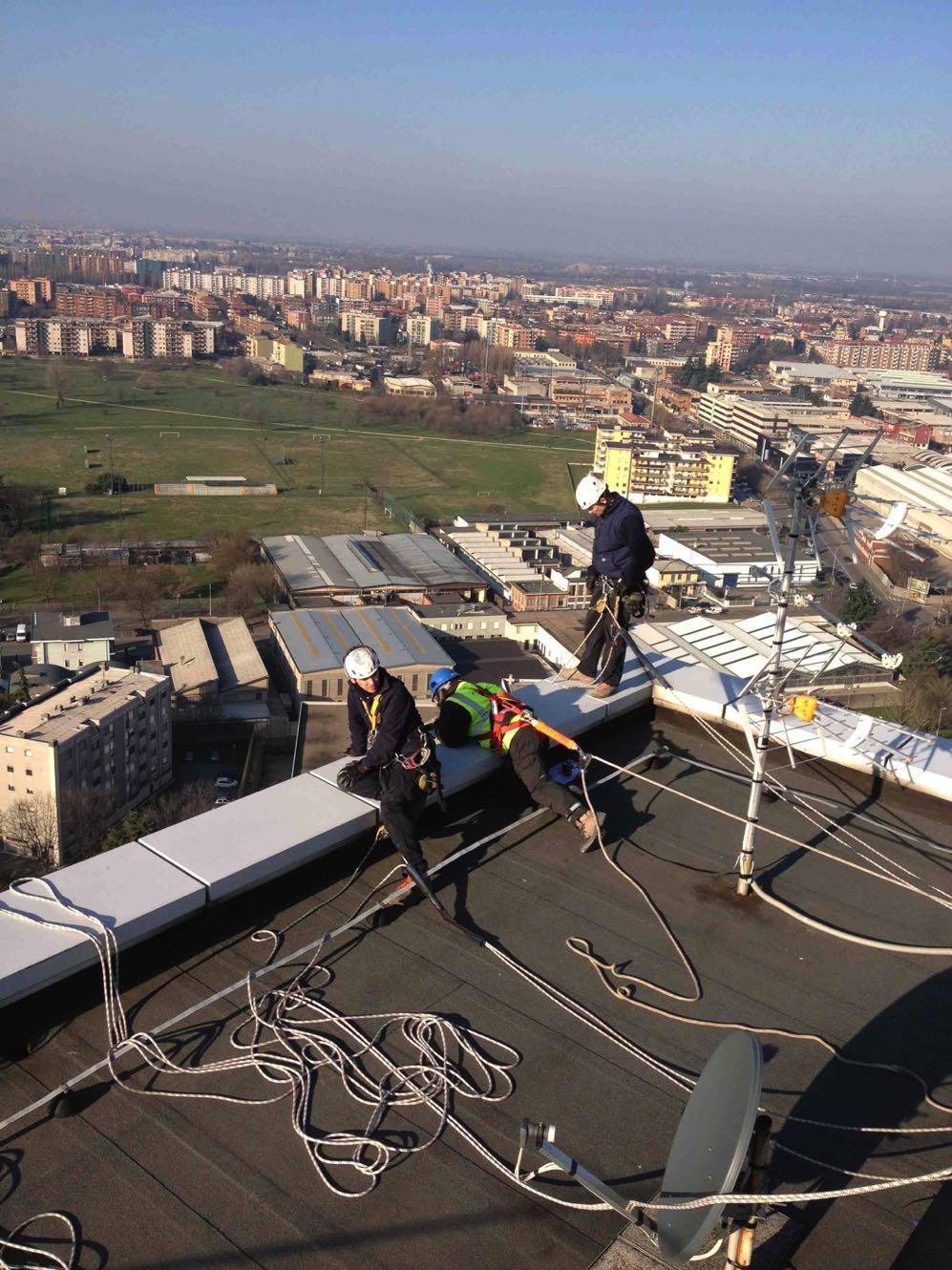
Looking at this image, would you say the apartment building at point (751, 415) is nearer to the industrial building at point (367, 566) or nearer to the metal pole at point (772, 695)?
the industrial building at point (367, 566)

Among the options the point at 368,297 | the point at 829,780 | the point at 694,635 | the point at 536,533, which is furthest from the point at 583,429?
the point at 368,297

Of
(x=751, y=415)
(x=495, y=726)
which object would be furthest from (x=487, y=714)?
(x=751, y=415)

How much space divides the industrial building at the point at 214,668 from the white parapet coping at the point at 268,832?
10.1m

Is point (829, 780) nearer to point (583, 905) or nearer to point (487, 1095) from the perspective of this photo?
point (583, 905)

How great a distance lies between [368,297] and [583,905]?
250ft

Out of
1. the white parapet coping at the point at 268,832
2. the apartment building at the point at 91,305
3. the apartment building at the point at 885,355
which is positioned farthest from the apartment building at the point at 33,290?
the white parapet coping at the point at 268,832

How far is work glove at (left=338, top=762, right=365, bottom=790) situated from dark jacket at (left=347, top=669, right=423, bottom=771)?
2cm

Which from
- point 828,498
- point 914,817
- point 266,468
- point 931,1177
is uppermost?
point 828,498

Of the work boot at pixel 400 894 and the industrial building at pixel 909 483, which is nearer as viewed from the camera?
the work boot at pixel 400 894

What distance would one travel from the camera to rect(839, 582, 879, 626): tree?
647 inches

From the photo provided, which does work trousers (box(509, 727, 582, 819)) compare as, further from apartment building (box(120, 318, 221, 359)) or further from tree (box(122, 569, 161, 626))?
apartment building (box(120, 318, 221, 359))

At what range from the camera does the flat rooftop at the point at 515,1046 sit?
129 centimetres

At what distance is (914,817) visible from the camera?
8.29 ft

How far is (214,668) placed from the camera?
1335 centimetres
